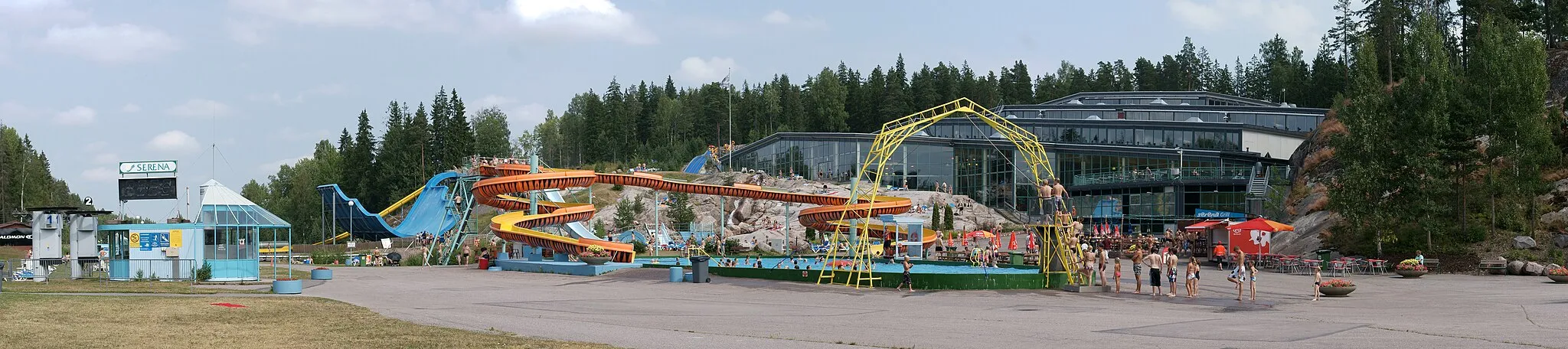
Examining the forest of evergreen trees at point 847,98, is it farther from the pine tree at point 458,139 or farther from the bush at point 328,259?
the bush at point 328,259

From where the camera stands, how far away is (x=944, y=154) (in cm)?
7981

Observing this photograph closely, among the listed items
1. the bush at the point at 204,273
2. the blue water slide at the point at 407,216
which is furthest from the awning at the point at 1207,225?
the blue water slide at the point at 407,216

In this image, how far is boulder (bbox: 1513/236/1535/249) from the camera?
122 feet

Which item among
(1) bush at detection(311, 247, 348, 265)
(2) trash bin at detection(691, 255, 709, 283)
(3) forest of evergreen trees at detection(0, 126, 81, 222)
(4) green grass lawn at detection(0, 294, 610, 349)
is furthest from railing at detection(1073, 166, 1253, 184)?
(3) forest of evergreen trees at detection(0, 126, 81, 222)

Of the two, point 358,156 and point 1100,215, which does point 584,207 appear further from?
point 358,156

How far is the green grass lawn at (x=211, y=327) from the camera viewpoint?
1627 centimetres

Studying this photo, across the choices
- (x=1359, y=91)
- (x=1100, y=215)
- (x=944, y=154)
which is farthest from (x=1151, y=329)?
(x=944, y=154)

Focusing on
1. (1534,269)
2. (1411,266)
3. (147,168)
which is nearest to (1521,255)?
(1534,269)

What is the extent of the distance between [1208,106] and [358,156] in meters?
78.2

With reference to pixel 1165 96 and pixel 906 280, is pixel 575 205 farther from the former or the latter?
pixel 1165 96

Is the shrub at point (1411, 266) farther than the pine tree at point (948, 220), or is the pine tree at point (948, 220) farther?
the pine tree at point (948, 220)

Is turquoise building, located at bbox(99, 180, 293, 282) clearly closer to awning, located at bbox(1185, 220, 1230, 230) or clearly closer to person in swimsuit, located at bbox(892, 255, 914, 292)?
person in swimsuit, located at bbox(892, 255, 914, 292)

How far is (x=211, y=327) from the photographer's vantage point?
739 inches

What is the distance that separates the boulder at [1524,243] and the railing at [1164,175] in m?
26.4
